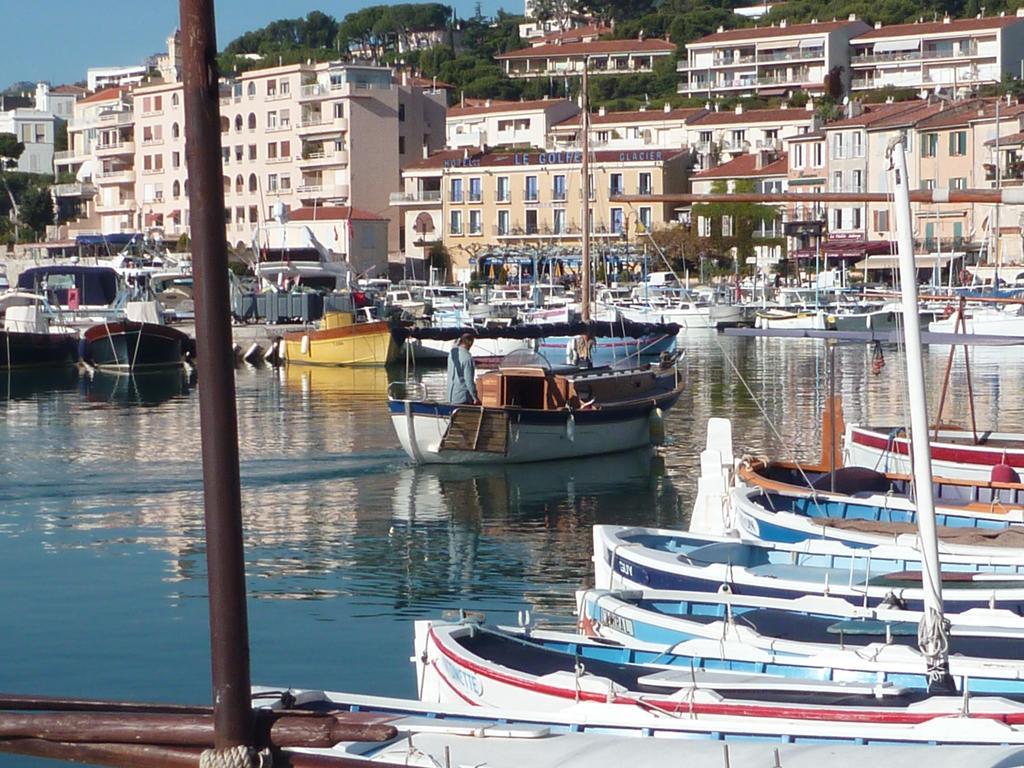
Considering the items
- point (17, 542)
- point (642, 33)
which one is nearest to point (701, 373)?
point (17, 542)

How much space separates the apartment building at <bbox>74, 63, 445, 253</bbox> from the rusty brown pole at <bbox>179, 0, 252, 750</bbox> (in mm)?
86867

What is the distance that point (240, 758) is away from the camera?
693cm

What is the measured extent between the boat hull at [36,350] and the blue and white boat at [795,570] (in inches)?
1603

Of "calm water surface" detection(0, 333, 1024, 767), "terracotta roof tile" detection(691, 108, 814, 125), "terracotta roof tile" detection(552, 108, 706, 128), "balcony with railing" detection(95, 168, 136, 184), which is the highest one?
"terracotta roof tile" detection(552, 108, 706, 128)

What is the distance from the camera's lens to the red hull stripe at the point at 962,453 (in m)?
20.4

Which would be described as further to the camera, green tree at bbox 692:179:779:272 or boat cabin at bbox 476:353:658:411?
green tree at bbox 692:179:779:272

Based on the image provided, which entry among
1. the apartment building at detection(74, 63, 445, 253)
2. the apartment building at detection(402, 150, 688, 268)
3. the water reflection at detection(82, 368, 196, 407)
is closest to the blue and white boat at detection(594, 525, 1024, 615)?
the water reflection at detection(82, 368, 196, 407)

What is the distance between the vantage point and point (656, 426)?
2962 centimetres

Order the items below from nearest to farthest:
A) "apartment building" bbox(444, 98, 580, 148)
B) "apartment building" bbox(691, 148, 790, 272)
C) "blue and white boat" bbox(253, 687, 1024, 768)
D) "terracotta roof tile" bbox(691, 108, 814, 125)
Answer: "blue and white boat" bbox(253, 687, 1024, 768)
"apartment building" bbox(691, 148, 790, 272)
"terracotta roof tile" bbox(691, 108, 814, 125)
"apartment building" bbox(444, 98, 580, 148)

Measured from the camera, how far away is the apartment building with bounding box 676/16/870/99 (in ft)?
397

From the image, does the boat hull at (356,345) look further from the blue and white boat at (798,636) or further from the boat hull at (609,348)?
the blue and white boat at (798,636)

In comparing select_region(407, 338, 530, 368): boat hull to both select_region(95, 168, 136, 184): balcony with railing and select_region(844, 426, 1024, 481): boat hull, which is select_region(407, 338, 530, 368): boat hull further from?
select_region(95, 168, 136, 184): balcony with railing

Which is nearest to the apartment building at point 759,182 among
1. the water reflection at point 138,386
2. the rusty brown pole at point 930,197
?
the water reflection at point 138,386

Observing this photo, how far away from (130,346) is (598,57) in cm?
9311
